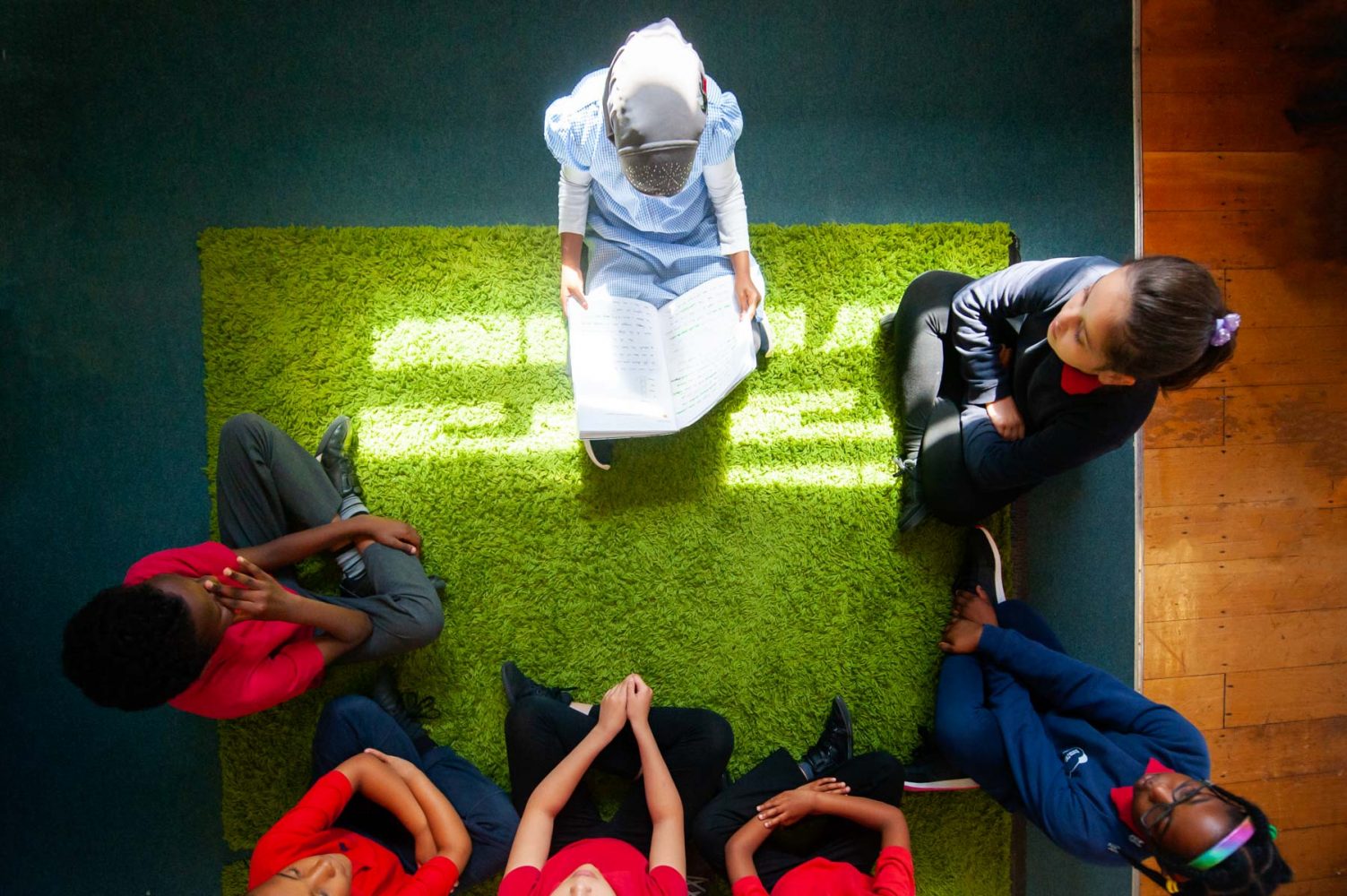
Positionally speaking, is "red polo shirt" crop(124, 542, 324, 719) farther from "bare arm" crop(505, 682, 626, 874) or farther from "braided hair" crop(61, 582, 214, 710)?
"bare arm" crop(505, 682, 626, 874)

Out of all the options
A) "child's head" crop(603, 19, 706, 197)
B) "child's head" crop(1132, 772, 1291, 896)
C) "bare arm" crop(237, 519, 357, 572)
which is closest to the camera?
"child's head" crop(603, 19, 706, 197)

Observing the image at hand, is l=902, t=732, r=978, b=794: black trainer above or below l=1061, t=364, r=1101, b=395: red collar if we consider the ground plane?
below

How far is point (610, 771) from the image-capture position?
170cm

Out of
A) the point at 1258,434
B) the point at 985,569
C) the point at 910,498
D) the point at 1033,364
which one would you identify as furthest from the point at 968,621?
the point at 1258,434

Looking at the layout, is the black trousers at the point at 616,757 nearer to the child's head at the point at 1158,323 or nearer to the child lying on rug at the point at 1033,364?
the child lying on rug at the point at 1033,364

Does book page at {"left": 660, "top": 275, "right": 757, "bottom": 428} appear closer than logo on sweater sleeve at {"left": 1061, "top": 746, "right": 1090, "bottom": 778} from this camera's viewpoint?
No

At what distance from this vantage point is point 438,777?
163 cm

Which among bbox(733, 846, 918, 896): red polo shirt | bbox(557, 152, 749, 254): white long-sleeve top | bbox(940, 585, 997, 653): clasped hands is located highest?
bbox(557, 152, 749, 254): white long-sleeve top

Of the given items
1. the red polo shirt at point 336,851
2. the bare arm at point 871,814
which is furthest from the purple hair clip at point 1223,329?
the red polo shirt at point 336,851

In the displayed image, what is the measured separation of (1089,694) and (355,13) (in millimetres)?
2316

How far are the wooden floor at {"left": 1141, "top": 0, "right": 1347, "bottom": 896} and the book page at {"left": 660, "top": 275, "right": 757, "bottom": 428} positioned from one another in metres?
1.13

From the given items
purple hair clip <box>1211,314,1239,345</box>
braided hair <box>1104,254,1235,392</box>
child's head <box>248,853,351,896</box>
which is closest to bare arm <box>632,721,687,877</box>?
child's head <box>248,853,351,896</box>

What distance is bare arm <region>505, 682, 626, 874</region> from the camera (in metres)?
1.47

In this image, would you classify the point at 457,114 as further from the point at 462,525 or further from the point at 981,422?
the point at 981,422
